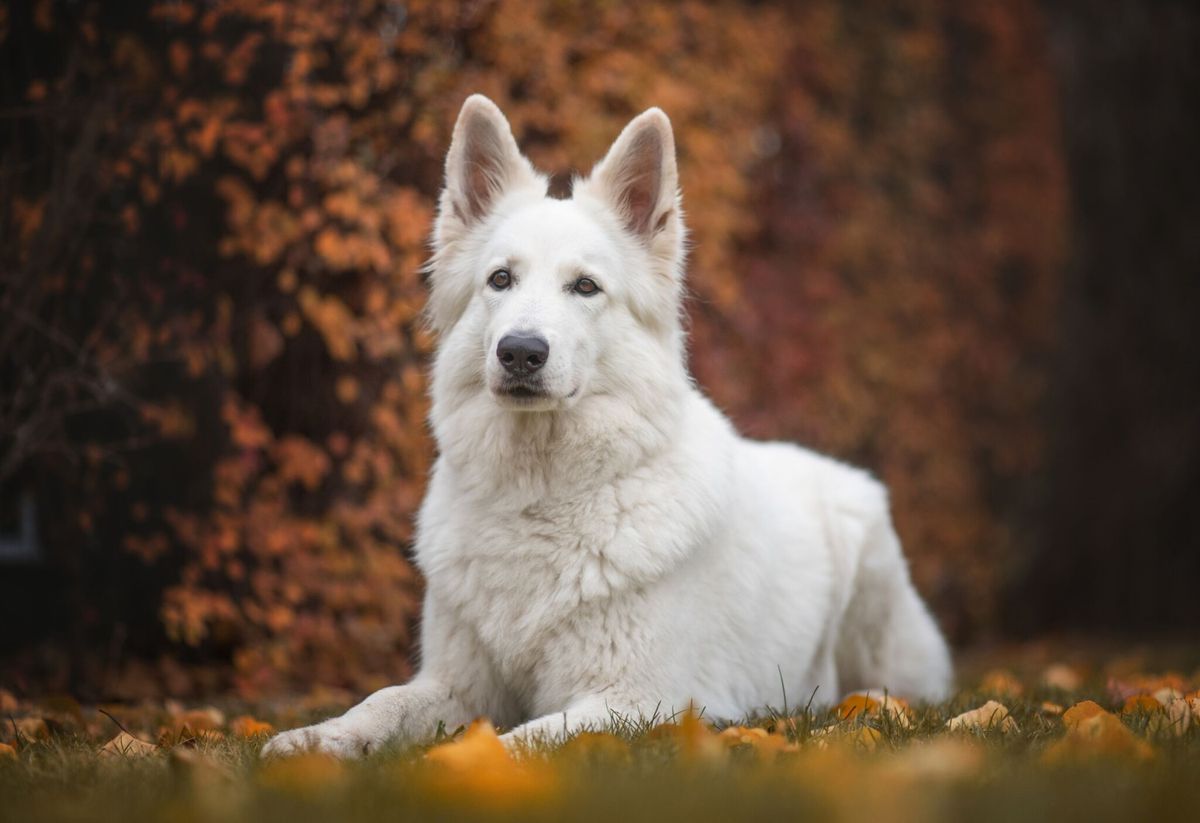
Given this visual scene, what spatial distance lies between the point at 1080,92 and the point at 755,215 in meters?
4.31

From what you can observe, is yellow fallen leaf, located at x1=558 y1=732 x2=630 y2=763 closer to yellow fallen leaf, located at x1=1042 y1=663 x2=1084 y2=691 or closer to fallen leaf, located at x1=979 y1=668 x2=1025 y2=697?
fallen leaf, located at x1=979 y1=668 x2=1025 y2=697

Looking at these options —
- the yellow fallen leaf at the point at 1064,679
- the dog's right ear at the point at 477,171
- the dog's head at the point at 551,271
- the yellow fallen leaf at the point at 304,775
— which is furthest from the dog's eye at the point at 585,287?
the yellow fallen leaf at the point at 1064,679

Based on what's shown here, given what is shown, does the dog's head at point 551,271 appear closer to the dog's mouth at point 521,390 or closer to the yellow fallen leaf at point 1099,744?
the dog's mouth at point 521,390

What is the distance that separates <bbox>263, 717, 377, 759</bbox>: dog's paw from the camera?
276 centimetres

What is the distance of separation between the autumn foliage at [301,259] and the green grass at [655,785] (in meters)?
2.30

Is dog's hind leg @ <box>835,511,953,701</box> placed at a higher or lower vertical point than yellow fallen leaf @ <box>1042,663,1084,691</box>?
higher

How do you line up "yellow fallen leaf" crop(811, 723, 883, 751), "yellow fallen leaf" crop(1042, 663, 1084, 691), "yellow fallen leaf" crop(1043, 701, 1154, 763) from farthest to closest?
"yellow fallen leaf" crop(1042, 663, 1084, 691), "yellow fallen leaf" crop(811, 723, 883, 751), "yellow fallen leaf" crop(1043, 701, 1154, 763)

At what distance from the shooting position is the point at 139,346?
183 inches

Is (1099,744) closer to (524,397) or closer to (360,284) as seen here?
(524,397)

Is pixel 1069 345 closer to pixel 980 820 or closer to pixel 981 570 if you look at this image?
pixel 981 570

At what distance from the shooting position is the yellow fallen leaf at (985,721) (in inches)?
116

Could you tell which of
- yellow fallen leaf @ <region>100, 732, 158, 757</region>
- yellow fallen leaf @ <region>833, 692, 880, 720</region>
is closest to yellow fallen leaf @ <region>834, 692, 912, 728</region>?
yellow fallen leaf @ <region>833, 692, 880, 720</region>

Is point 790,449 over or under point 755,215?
under

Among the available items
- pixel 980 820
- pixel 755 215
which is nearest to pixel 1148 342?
pixel 755 215
